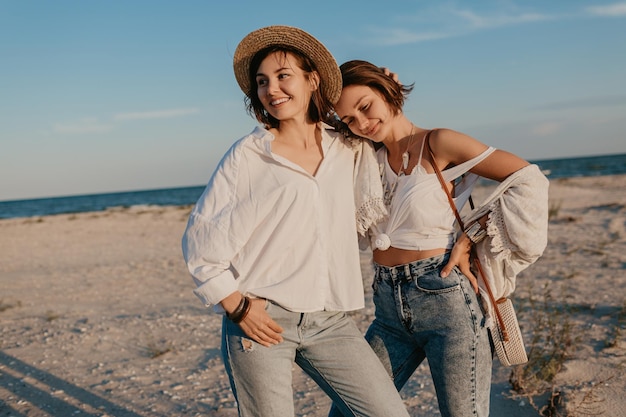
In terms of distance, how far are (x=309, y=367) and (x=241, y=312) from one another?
417 millimetres

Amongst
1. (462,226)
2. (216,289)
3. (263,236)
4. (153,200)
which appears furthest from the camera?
(153,200)

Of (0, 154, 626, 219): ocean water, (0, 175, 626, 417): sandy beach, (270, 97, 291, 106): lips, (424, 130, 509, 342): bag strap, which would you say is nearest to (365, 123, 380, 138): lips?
(424, 130, 509, 342): bag strap

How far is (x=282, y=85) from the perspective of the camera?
2477 mm

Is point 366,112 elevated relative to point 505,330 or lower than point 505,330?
elevated

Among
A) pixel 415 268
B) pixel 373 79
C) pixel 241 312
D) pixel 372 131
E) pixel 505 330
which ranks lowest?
pixel 505 330

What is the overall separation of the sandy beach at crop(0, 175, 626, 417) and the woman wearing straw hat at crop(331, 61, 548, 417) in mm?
1566

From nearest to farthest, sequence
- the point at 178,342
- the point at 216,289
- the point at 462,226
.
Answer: the point at 216,289 < the point at 462,226 < the point at 178,342

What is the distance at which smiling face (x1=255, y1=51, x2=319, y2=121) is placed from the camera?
2.46 m

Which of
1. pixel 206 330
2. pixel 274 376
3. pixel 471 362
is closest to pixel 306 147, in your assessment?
pixel 274 376

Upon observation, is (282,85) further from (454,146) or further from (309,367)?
(309,367)

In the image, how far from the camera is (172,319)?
6543 millimetres

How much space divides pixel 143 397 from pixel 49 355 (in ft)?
5.38

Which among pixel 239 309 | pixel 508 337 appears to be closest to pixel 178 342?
pixel 239 309

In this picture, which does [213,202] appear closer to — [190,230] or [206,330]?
[190,230]
